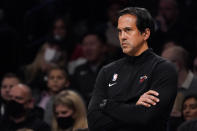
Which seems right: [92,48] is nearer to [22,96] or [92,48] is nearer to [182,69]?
[22,96]

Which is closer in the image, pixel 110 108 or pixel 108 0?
pixel 110 108

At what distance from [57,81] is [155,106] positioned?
374cm

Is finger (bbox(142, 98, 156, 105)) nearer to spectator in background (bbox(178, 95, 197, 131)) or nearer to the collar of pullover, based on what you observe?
the collar of pullover

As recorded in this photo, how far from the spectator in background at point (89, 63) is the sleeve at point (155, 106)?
3.36 metres

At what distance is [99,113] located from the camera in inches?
147

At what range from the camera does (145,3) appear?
510cm

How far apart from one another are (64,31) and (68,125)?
283 centimetres

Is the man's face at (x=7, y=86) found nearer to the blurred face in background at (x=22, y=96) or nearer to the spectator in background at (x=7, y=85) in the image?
the spectator in background at (x=7, y=85)

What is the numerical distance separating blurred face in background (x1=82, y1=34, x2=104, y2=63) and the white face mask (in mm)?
496

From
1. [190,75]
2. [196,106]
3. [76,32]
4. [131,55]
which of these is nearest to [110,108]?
[131,55]

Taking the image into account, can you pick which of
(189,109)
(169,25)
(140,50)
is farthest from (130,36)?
(169,25)

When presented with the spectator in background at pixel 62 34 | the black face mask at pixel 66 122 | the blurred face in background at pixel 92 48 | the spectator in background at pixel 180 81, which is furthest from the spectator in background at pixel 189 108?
the spectator in background at pixel 62 34

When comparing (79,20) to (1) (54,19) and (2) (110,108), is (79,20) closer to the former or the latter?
(1) (54,19)

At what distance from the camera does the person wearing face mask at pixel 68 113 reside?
587 cm
